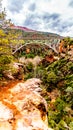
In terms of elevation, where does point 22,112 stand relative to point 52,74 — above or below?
above

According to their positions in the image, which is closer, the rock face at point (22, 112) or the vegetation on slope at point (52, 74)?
the rock face at point (22, 112)

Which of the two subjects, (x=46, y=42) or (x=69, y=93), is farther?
(x=46, y=42)

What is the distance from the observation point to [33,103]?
1107 cm

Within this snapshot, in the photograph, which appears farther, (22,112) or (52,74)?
(52,74)

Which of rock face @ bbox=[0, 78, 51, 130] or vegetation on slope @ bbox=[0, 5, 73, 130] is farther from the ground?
rock face @ bbox=[0, 78, 51, 130]

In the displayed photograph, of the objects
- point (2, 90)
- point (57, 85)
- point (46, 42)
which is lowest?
point (57, 85)

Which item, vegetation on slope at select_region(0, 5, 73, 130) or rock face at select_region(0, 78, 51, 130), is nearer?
rock face at select_region(0, 78, 51, 130)

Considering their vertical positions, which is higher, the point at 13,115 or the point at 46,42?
the point at 13,115

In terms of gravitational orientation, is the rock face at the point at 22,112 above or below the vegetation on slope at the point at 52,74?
above

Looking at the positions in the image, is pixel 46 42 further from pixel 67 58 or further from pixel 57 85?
pixel 57 85

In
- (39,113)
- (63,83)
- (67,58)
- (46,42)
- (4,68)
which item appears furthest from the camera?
(46,42)

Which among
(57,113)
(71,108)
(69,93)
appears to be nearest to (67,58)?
(69,93)

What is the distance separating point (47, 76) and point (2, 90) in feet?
96.9

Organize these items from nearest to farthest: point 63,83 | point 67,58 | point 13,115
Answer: point 13,115 < point 63,83 < point 67,58
